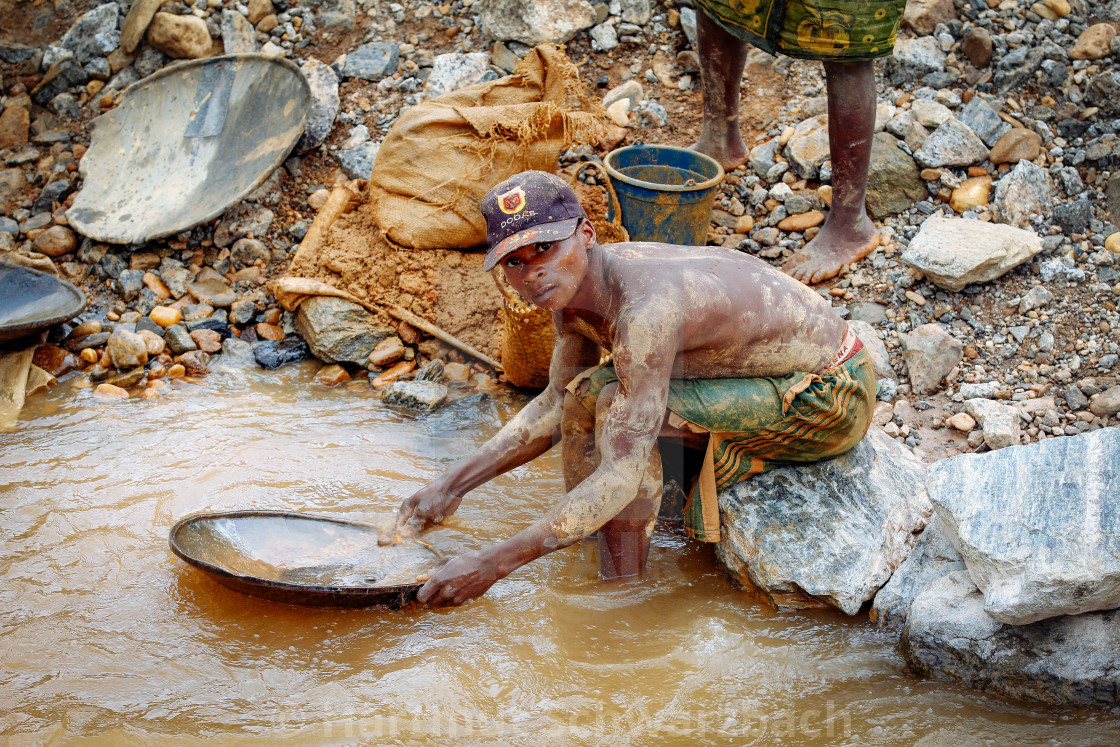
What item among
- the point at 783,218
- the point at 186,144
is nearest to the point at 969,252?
the point at 783,218

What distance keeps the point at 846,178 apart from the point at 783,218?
51cm

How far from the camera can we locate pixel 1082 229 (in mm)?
3873

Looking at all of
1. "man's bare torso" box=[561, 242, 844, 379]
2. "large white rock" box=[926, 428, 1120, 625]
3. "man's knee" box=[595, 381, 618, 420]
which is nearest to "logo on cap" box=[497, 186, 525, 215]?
"man's bare torso" box=[561, 242, 844, 379]

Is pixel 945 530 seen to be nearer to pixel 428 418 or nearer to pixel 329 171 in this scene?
pixel 428 418

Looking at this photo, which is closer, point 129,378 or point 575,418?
point 575,418

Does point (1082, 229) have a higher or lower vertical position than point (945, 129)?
lower

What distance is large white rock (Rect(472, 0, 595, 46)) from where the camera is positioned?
5.09 meters

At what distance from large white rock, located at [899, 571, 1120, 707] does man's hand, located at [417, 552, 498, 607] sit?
3.94ft

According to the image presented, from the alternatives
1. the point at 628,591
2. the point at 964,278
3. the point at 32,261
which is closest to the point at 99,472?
the point at 32,261

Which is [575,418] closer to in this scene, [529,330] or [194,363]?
[529,330]

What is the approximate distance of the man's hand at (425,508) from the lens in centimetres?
279

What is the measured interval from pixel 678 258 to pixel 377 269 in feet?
7.26

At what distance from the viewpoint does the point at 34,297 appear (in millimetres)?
4141

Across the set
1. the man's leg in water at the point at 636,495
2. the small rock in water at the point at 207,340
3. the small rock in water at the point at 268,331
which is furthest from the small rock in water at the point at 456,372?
the man's leg in water at the point at 636,495
